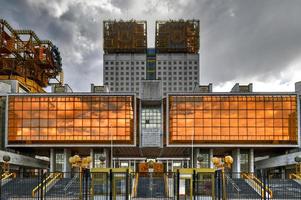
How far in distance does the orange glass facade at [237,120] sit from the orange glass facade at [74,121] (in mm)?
9812

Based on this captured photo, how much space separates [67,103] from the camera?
80.6 m

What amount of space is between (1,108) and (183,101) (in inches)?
1419

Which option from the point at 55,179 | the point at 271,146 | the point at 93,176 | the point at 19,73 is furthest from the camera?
the point at 19,73

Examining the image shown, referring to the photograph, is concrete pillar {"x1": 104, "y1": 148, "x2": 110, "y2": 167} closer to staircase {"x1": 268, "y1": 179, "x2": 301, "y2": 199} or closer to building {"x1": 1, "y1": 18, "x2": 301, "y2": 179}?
building {"x1": 1, "y1": 18, "x2": 301, "y2": 179}

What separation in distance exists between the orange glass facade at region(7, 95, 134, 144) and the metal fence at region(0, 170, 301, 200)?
21350 millimetres

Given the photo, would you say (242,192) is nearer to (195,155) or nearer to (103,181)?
(103,181)

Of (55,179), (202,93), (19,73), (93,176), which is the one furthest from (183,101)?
(19,73)

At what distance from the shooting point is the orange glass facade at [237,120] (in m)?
79.6

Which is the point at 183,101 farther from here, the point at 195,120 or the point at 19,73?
the point at 19,73

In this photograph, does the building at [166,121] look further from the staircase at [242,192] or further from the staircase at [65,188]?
the staircase at [242,192]

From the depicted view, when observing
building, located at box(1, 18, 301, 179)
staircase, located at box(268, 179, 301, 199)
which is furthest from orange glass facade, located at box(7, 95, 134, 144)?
staircase, located at box(268, 179, 301, 199)

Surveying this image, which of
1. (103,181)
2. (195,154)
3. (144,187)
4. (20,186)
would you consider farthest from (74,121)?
(103,181)

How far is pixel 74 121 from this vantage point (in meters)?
80.2

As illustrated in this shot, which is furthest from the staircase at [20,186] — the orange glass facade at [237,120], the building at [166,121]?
the orange glass facade at [237,120]
